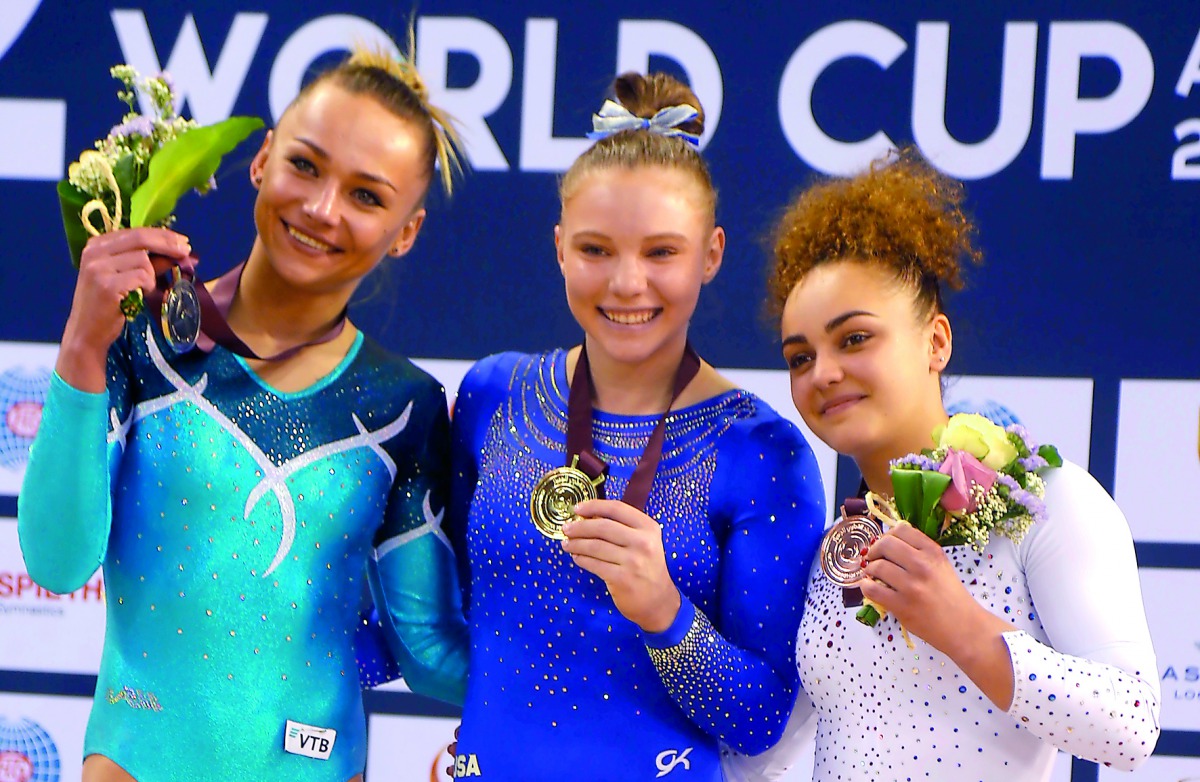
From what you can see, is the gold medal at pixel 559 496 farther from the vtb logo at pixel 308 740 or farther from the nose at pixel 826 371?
the vtb logo at pixel 308 740

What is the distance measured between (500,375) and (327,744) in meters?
0.68

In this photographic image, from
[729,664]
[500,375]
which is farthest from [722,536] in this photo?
[500,375]

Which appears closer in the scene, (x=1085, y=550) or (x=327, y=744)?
(x=1085, y=550)

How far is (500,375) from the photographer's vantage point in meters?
2.28

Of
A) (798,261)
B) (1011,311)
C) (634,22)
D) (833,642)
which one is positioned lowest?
(833,642)

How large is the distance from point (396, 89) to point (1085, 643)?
4.68 ft

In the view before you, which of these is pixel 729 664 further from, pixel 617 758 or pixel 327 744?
pixel 327 744

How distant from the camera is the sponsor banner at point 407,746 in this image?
12.0 feet

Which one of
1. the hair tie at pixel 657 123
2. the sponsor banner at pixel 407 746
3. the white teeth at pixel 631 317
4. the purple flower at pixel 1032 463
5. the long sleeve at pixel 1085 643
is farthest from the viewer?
the sponsor banner at pixel 407 746

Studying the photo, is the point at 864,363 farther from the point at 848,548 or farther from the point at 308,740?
the point at 308,740

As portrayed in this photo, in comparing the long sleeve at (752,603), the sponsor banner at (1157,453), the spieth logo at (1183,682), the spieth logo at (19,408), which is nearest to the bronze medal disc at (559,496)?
the long sleeve at (752,603)

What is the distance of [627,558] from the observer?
1.84 meters

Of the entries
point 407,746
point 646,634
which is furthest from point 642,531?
point 407,746

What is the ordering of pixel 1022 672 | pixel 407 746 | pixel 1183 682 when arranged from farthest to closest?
pixel 407 746, pixel 1183 682, pixel 1022 672
